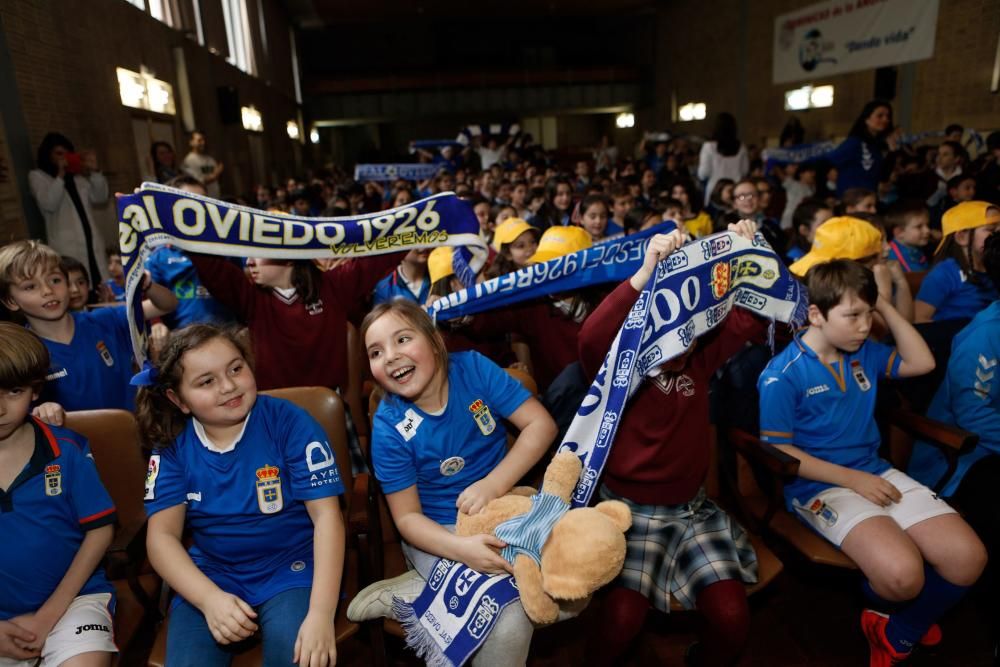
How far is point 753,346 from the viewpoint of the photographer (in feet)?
8.77

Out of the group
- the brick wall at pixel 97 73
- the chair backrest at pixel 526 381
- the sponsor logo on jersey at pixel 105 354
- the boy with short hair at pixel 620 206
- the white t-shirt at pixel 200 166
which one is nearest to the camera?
the chair backrest at pixel 526 381

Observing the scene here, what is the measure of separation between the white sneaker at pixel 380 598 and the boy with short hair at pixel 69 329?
60.1 inches

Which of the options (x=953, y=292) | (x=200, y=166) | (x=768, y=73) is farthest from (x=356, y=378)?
(x=768, y=73)

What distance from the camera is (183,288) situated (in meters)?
3.23

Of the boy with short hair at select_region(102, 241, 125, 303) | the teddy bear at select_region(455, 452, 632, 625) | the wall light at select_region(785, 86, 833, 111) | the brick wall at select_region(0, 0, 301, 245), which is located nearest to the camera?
the teddy bear at select_region(455, 452, 632, 625)

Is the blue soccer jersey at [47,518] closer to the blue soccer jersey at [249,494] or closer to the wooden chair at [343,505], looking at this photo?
the blue soccer jersey at [249,494]

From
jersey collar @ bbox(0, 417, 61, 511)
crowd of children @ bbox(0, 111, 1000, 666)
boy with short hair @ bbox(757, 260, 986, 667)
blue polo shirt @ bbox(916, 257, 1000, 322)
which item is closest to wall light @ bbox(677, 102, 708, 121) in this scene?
blue polo shirt @ bbox(916, 257, 1000, 322)

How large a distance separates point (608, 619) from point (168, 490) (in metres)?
1.39

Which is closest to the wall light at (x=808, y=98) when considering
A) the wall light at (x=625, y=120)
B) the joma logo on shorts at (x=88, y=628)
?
the wall light at (x=625, y=120)

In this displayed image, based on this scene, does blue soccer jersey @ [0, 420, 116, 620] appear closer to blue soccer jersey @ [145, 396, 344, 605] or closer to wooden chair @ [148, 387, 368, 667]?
blue soccer jersey @ [145, 396, 344, 605]

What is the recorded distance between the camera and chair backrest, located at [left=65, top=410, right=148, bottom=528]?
2.16 metres

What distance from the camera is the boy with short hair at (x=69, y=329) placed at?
232 centimetres

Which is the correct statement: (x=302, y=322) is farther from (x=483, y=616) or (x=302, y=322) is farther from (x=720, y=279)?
(x=720, y=279)

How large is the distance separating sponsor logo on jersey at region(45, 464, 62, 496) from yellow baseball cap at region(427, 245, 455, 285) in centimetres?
193
